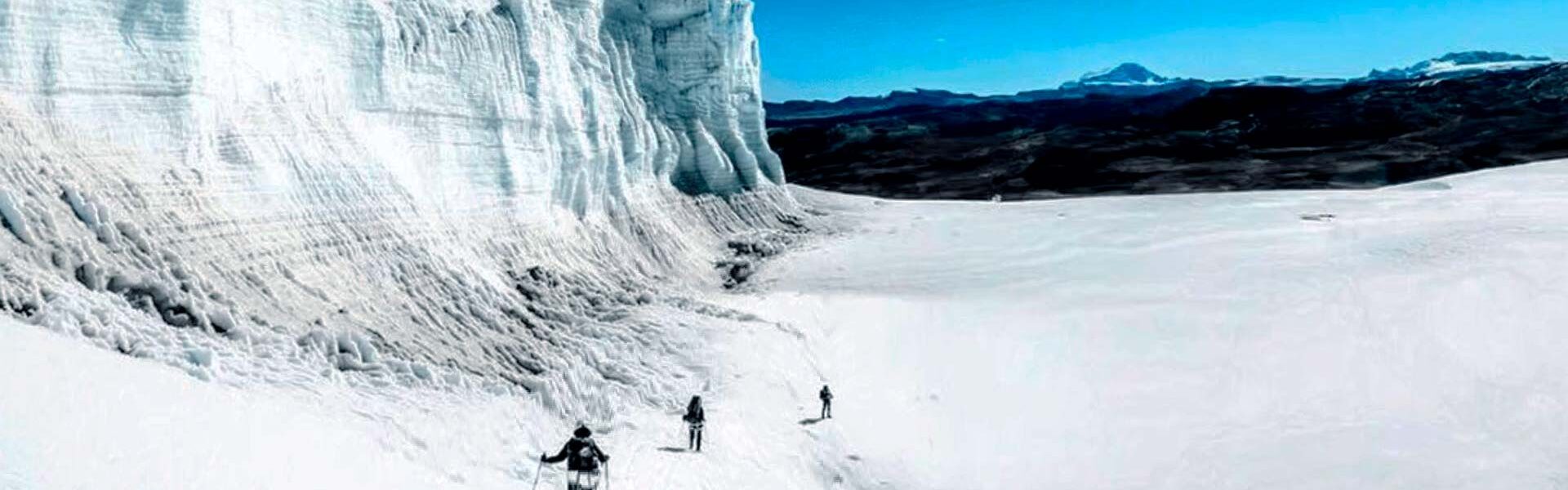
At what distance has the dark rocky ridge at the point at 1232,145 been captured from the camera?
57.0 metres

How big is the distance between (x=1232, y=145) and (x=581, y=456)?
229 feet

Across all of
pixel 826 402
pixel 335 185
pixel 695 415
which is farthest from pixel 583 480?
pixel 335 185

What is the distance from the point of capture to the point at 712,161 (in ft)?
115

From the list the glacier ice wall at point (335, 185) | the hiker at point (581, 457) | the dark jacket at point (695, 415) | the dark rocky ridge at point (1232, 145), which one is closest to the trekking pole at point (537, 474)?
the hiker at point (581, 457)

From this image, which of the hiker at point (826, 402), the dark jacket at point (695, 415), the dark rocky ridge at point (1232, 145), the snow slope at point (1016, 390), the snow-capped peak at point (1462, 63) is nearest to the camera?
the snow slope at point (1016, 390)

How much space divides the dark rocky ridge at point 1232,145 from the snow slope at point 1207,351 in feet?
81.2

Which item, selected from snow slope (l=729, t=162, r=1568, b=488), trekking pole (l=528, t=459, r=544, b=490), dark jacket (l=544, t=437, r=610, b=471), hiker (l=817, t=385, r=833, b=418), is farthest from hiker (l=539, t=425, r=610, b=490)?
hiker (l=817, t=385, r=833, b=418)

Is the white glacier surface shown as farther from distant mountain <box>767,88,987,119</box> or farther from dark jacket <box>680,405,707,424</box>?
distant mountain <box>767,88,987,119</box>

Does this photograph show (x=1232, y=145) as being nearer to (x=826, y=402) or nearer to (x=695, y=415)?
(x=826, y=402)

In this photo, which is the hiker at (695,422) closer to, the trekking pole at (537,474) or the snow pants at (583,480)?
the trekking pole at (537,474)

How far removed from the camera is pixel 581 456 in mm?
9273

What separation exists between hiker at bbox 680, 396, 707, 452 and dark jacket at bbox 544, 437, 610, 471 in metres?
3.14

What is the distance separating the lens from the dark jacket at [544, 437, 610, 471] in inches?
366

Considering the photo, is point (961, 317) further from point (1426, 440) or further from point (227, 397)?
point (227, 397)
